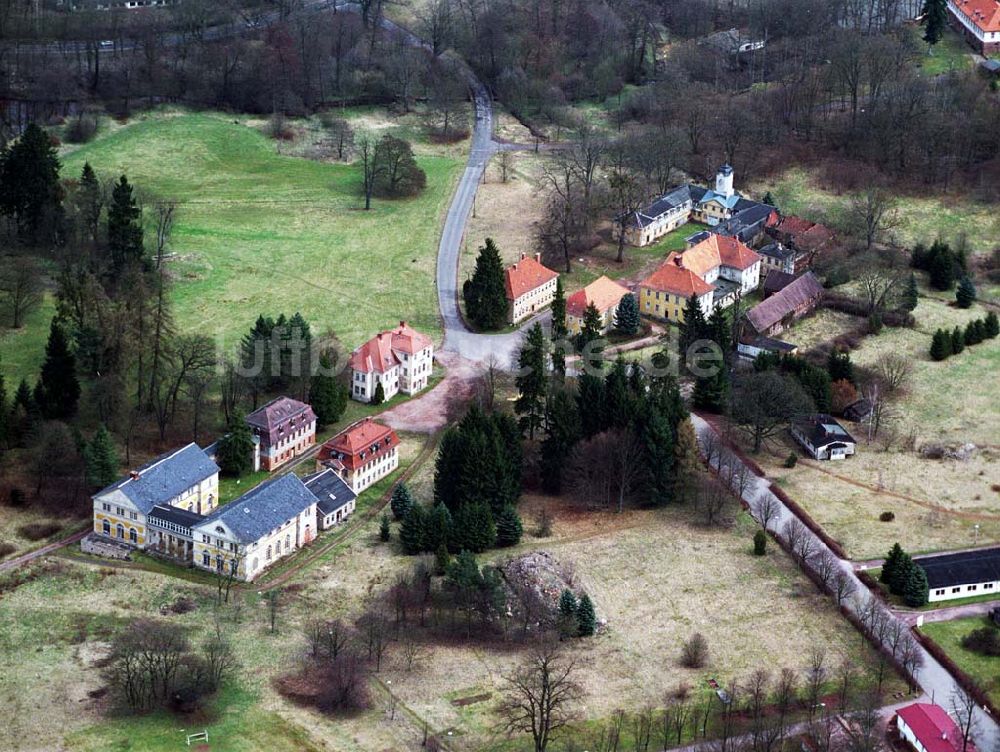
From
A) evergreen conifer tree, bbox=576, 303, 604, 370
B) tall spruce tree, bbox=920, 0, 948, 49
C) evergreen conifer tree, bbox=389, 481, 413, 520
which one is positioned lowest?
evergreen conifer tree, bbox=389, 481, 413, 520

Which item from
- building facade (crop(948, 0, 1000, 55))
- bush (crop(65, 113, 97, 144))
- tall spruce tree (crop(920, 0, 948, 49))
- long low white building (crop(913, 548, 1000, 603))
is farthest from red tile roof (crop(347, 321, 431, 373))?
building facade (crop(948, 0, 1000, 55))

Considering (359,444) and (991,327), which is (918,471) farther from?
(359,444)

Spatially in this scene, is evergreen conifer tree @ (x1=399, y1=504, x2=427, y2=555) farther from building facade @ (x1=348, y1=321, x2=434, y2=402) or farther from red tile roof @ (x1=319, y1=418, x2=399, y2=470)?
building facade @ (x1=348, y1=321, x2=434, y2=402)

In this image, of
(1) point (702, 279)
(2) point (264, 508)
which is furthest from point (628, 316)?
(2) point (264, 508)

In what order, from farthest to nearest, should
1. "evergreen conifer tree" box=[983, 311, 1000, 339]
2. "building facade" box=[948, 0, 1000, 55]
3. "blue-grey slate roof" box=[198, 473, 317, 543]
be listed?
"building facade" box=[948, 0, 1000, 55] → "evergreen conifer tree" box=[983, 311, 1000, 339] → "blue-grey slate roof" box=[198, 473, 317, 543]

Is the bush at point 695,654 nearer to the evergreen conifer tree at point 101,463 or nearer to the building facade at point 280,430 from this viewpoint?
the building facade at point 280,430
